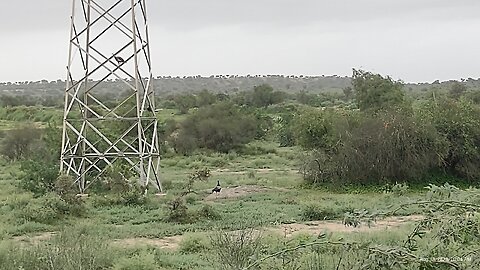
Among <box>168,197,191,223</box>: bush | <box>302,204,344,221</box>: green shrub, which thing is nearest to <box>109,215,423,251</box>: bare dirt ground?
<box>302,204,344,221</box>: green shrub

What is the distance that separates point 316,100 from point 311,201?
5540 centimetres

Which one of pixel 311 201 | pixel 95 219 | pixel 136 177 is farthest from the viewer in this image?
pixel 136 177

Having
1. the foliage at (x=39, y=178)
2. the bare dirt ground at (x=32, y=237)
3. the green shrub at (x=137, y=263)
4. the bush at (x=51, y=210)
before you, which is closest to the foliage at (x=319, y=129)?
the foliage at (x=39, y=178)

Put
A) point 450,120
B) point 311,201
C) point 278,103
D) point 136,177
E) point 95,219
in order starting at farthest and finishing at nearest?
point 278,103 → point 450,120 → point 136,177 → point 311,201 → point 95,219

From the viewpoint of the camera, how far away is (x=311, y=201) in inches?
870

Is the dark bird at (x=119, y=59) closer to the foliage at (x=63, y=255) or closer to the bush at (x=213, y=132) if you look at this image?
the foliage at (x=63, y=255)

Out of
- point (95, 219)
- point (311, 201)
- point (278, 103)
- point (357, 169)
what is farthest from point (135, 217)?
point (278, 103)

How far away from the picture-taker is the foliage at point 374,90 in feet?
124

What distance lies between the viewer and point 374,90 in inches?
1529

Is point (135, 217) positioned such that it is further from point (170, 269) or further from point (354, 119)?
point (354, 119)

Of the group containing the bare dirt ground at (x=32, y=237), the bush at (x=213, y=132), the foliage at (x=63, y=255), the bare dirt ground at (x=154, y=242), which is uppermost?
the foliage at (x=63, y=255)

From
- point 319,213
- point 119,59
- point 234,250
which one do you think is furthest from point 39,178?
point 234,250

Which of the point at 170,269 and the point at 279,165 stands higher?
the point at 170,269

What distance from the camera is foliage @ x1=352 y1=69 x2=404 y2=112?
37.9 m
